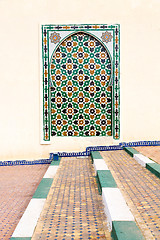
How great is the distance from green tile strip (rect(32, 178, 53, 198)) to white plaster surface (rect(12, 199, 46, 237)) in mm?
103

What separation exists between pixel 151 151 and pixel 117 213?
2016mm

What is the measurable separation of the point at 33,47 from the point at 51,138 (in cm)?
144

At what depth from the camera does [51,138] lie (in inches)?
155

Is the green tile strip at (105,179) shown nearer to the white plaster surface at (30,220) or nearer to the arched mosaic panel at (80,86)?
the white plaster surface at (30,220)

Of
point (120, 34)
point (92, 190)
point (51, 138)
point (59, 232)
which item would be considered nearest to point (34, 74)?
point (51, 138)

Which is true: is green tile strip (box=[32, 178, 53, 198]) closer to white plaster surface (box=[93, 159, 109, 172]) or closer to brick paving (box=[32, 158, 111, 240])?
brick paving (box=[32, 158, 111, 240])

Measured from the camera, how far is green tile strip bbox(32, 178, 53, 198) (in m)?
2.08

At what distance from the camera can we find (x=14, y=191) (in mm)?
2619

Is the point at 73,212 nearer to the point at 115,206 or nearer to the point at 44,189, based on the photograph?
the point at 115,206

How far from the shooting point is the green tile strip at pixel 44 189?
208 cm

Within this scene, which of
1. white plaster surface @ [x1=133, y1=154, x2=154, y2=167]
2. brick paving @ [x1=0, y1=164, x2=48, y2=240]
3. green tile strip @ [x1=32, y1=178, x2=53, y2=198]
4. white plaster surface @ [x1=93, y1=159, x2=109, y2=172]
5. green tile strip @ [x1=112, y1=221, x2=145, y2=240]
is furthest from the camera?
white plaster surface @ [x1=133, y1=154, x2=154, y2=167]

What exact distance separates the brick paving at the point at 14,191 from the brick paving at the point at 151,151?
1395mm

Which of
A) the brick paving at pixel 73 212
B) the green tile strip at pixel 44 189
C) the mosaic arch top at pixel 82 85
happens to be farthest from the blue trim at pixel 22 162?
the green tile strip at pixel 44 189

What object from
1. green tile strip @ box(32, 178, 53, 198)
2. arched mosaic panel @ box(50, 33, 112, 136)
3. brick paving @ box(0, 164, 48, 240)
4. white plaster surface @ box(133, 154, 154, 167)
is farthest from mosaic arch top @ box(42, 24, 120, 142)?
green tile strip @ box(32, 178, 53, 198)
